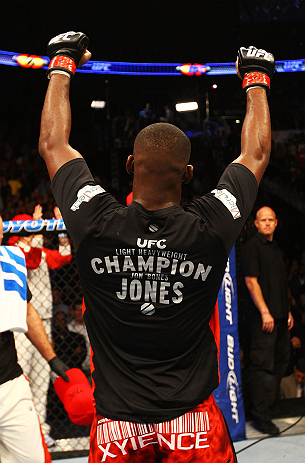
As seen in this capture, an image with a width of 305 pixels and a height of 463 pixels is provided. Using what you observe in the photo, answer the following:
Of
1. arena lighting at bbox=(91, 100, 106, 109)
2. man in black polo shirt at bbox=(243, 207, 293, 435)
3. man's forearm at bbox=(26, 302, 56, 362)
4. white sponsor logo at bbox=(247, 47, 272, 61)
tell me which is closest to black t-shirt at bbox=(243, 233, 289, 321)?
man in black polo shirt at bbox=(243, 207, 293, 435)

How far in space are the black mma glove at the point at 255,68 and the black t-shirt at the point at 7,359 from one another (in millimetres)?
1331

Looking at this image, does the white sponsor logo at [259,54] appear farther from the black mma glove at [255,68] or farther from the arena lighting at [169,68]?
the arena lighting at [169,68]

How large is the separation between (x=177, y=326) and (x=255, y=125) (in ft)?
1.85

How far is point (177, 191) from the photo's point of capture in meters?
1.23

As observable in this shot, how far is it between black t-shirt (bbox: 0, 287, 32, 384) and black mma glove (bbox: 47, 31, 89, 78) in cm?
111

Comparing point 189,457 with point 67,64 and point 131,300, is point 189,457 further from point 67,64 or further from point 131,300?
point 67,64

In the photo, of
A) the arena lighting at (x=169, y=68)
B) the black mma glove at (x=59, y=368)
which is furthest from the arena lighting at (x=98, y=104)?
the black mma glove at (x=59, y=368)

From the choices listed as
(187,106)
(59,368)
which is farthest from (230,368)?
(187,106)

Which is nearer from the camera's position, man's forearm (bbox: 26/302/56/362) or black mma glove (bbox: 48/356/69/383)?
black mma glove (bbox: 48/356/69/383)

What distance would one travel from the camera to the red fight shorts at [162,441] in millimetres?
1153

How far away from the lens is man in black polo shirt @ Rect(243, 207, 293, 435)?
3.42m

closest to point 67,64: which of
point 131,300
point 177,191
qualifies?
point 177,191

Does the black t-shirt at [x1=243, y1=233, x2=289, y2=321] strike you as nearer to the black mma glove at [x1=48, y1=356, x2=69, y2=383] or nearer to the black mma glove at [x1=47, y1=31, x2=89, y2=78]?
the black mma glove at [x1=48, y1=356, x2=69, y2=383]

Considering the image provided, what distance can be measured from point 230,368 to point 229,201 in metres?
2.26
